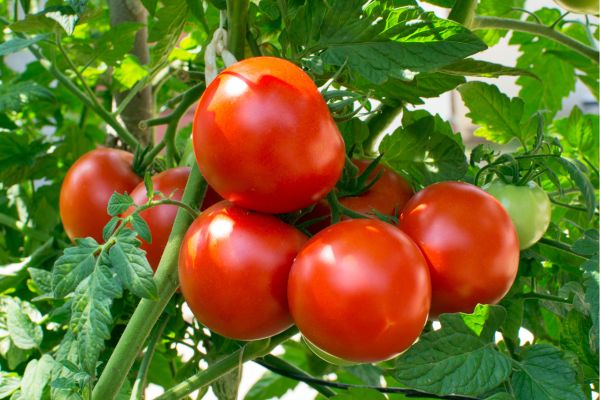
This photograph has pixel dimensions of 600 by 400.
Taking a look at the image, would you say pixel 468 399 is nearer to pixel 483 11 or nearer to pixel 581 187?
pixel 581 187

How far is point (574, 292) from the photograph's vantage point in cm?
57

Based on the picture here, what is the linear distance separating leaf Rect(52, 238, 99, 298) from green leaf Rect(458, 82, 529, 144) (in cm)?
39

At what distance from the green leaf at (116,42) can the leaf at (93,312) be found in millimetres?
417

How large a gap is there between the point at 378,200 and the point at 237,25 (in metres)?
0.17

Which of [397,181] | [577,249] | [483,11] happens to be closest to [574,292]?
[577,249]

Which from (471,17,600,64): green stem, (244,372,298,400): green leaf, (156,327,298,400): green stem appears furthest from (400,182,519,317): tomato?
(244,372,298,400): green leaf

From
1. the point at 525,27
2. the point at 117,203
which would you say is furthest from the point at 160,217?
the point at 525,27

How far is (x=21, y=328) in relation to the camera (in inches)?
22.7

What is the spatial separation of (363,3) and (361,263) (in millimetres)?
182

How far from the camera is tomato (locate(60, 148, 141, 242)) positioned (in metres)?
0.56

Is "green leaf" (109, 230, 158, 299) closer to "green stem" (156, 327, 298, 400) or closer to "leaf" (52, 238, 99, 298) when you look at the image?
"leaf" (52, 238, 99, 298)

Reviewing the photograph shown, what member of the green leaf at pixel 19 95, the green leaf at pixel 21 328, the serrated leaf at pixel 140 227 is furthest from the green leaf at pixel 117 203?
the green leaf at pixel 19 95

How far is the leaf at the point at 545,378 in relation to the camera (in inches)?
16.9

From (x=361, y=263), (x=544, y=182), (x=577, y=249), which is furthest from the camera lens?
(x=544, y=182)
